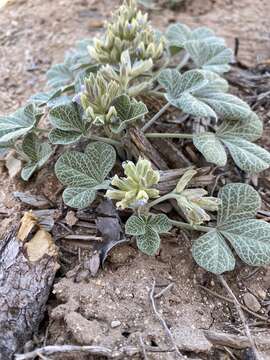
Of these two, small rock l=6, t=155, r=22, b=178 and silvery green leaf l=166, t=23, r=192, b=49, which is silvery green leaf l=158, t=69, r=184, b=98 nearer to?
silvery green leaf l=166, t=23, r=192, b=49

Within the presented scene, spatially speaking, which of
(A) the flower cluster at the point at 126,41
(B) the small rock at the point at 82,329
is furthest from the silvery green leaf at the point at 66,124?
(B) the small rock at the point at 82,329

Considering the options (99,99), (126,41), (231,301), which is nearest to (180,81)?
(126,41)

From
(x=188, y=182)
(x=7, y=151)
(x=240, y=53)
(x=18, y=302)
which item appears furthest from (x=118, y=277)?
(x=240, y=53)

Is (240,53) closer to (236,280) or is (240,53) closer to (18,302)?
(236,280)

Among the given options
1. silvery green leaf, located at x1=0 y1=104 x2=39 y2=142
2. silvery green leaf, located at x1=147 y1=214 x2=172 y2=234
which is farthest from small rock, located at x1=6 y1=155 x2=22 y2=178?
silvery green leaf, located at x1=147 y1=214 x2=172 y2=234

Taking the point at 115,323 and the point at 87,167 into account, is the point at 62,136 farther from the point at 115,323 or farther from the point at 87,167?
the point at 115,323

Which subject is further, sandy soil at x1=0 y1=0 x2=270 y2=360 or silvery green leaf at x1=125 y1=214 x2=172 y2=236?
silvery green leaf at x1=125 y1=214 x2=172 y2=236
